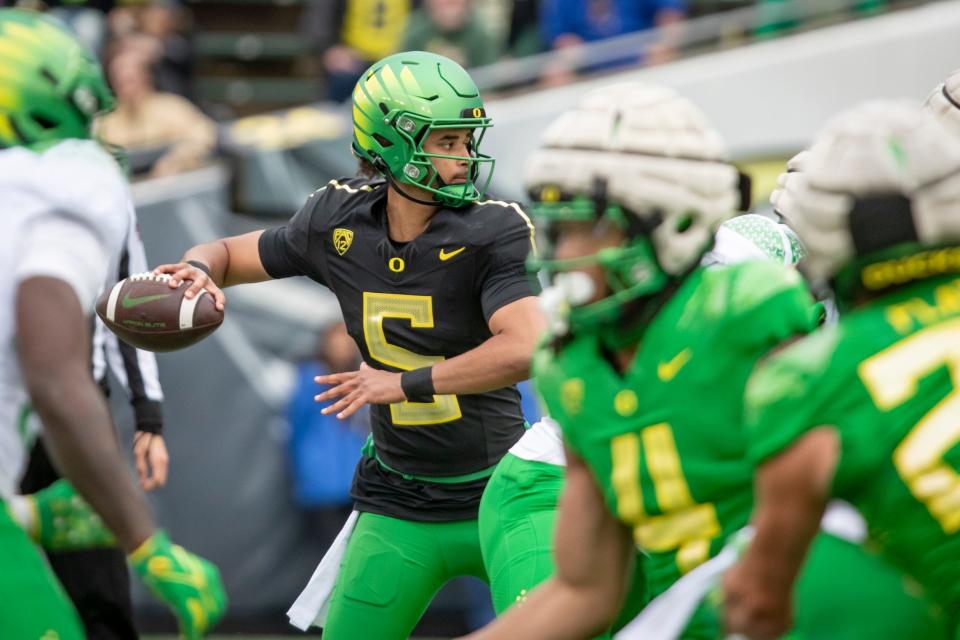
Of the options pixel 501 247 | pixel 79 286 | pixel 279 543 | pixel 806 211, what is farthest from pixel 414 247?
pixel 279 543

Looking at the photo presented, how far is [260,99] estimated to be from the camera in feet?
35.5

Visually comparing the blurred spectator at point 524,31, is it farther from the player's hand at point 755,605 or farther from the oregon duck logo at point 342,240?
the player's hand at point 755,605

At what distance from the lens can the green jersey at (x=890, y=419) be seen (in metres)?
2.17

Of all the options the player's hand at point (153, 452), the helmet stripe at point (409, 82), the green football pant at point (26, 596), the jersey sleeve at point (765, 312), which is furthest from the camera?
the player's hand at point (153, 452)

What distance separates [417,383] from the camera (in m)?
4.09

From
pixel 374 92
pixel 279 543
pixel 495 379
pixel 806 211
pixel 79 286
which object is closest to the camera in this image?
pixel 806 211

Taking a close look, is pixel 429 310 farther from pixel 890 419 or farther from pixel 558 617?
pixel 890 419

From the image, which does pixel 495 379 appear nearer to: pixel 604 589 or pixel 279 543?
pixel 604 589

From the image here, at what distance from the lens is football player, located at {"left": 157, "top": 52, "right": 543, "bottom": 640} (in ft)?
14.1

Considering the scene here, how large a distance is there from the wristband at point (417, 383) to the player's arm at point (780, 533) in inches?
71.3

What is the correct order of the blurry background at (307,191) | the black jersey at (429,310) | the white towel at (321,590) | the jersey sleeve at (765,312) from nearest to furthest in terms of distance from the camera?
the jersey sleeve at (765,312) → the black jersey at (429,310) → the white towel at (321,590) → the blurry background at (307,191)

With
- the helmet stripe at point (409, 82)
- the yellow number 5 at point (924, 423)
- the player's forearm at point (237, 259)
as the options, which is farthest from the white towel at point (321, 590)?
the yellow number 5 at point (924, 423)

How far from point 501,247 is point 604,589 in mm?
1580

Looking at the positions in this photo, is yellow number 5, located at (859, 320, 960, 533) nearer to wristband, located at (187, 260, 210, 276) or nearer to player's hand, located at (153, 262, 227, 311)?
player's hand, located at (153, 262, 227, 311)
